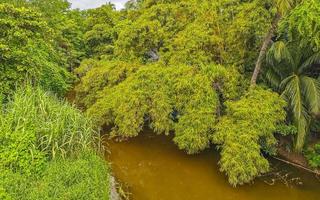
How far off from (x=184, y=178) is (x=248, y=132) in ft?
8.61

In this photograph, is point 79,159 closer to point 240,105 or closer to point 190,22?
point 240,105

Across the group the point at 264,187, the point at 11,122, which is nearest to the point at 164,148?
the point at 264,187

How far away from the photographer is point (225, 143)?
11.2 m

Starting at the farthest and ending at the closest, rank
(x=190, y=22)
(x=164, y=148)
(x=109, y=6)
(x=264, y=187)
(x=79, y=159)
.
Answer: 1. (x=109, y=6)
2. (x=190, y=22)
3. (x=164, y=148)
4. (x=264, y=187)
5. (x=79, y=159)

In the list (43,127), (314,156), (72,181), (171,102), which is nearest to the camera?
(72,181)

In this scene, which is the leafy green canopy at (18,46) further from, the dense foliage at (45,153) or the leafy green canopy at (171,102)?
the leafy green canopy at (171,102)

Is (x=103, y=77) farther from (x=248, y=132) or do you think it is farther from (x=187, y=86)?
(x=248, y=132)

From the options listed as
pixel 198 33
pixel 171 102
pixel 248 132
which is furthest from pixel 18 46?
pixel 248 132

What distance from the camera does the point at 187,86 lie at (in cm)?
1238

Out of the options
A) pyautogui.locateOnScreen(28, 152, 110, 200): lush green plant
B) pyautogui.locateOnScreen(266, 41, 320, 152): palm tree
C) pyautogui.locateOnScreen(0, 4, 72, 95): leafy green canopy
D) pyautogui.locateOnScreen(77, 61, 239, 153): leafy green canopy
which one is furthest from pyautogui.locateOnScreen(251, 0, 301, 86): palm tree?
pyautogui.locateOnScreen(0, 4, 72, 95): leafy green canopy

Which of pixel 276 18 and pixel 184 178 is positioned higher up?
pixel 276 18

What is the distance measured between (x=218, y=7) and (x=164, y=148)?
20.8ft

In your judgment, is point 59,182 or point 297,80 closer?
point 59,182

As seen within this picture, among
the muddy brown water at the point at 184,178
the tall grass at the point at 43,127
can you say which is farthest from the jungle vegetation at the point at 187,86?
the muddy brown water at the point at 184,178
